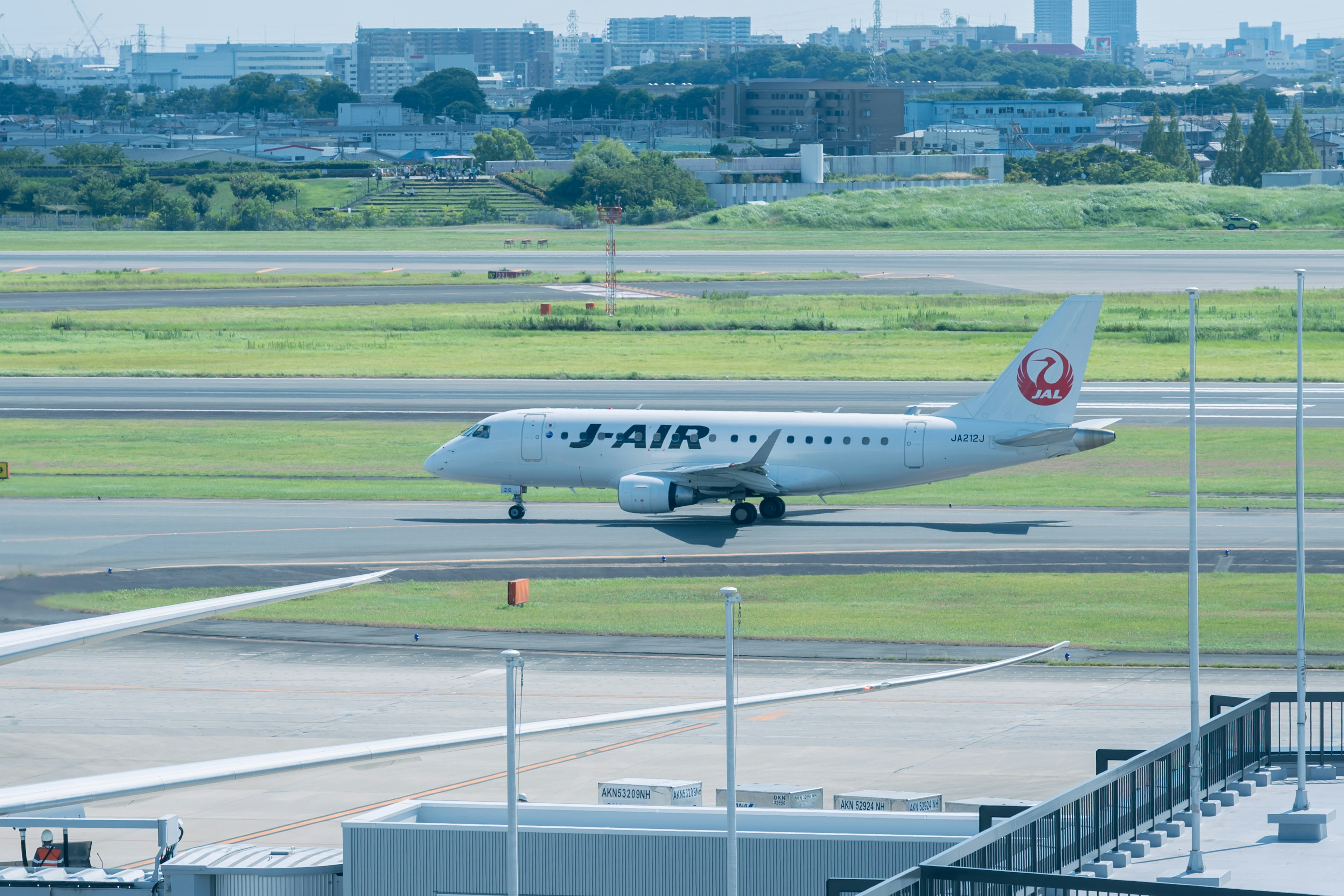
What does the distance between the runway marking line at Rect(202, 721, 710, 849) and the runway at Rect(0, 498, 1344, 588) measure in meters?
17.1

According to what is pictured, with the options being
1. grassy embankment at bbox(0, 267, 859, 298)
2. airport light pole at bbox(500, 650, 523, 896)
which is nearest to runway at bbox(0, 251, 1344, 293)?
grassy embankment at bbox(0, 267, 859, 298)

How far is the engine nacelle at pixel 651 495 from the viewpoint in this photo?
61125 mm

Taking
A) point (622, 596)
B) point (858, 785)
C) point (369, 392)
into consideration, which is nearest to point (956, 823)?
point (858, 785)

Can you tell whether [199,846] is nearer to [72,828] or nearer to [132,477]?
[72,828]

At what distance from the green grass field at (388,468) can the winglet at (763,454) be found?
7859 millimetres

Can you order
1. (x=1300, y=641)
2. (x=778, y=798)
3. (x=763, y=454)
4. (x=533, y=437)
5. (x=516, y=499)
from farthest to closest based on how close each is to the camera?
(x=516, y=499) → (x=533, y=437) → (x=763, y=454) → (x=778, y=798) → (x=1300, y=641)

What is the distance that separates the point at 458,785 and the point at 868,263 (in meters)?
145

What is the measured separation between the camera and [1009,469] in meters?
75.7

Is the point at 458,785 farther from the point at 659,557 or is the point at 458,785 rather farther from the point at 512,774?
the point at 659,557

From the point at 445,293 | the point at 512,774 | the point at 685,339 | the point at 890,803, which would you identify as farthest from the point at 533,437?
the point at 445,293

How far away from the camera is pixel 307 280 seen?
160m

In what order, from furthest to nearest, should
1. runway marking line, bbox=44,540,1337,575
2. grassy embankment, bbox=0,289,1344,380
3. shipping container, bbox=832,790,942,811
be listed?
grassy embankment, bbox=0,289,1344,380, runway marking line, bbox=44,540,1337,575, shipping container, bbox=832,790,942,811

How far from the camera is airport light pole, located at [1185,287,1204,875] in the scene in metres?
23.6

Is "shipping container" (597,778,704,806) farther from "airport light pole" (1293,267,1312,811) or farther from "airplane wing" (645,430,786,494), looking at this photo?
"airplane wing" (645,430,786,494)
